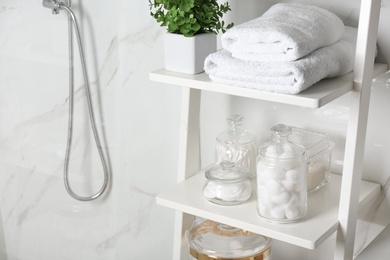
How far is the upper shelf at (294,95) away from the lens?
1.18m

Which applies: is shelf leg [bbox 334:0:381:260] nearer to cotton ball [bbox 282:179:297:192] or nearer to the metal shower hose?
cotton ball [bbox 282:179:297:192]

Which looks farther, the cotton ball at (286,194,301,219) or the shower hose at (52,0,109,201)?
the shower hose at (52,0,109,201)

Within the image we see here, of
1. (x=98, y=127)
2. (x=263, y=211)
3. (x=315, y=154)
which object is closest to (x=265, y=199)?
(x=263, y=211)

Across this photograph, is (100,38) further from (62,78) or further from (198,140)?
(198,140)

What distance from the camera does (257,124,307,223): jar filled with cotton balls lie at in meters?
1.30

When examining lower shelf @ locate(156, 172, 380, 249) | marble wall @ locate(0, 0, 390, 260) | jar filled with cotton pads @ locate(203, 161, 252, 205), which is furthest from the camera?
marble wall @ locate(0, 0, 390, 260)

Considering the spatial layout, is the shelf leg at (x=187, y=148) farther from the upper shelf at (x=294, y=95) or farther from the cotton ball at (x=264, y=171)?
the cotton ball at (x=264, y=171)

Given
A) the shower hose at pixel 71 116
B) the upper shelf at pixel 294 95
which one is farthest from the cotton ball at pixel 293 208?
the shower hose at pixel 71 116

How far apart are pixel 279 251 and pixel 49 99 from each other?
0.84 meters

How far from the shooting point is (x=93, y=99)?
1.90 meters

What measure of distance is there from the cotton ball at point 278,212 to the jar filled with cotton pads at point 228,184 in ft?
0.37

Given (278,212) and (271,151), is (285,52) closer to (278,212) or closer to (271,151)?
(271,151)

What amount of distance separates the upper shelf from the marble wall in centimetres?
25

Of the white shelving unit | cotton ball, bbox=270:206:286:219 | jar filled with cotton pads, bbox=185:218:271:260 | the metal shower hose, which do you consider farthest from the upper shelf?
the metal shower hose
